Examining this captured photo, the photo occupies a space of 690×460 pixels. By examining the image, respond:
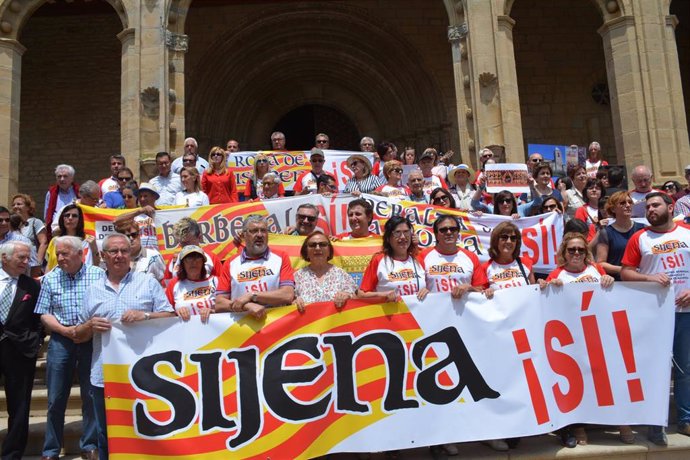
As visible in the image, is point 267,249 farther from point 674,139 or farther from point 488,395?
point 674,139

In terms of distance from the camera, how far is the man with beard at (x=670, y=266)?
4812 millimetres

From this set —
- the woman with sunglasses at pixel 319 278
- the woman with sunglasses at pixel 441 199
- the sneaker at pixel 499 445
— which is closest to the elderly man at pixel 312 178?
the woman with sunglasses at pixel 441 199

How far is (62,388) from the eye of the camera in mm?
4645

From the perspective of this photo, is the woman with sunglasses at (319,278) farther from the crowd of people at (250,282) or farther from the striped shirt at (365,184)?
the striped shirt at (365,184)

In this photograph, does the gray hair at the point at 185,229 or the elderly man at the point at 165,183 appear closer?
the gray hair at the point at 185,229

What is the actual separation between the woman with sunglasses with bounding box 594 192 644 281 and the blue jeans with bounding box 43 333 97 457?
4443 mm

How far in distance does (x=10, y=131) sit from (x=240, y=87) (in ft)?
20.6

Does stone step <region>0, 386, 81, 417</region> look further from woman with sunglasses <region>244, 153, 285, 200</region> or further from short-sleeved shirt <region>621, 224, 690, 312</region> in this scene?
short-sleeved shirt <region>621, 224, 690, 312</region>

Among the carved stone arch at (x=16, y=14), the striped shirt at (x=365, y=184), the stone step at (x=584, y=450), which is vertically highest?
the carved stone arch at (x=16, y=14)

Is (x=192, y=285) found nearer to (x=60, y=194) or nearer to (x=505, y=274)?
(x=505, y=274)

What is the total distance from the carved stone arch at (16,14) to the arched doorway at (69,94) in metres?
4.36

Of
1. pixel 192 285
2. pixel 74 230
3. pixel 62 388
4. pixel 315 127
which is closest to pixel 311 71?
pixel 315 127

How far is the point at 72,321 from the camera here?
15.4 ft

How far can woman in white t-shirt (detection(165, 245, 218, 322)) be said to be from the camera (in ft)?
16.3
